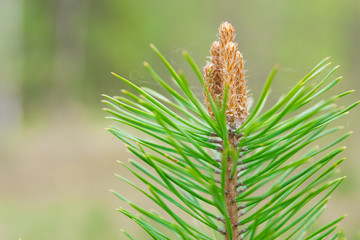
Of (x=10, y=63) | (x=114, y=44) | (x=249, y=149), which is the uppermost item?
(x=114, y=44)

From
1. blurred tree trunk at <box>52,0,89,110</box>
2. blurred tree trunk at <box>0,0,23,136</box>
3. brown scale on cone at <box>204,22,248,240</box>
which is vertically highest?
blurred tree trunk at <box>52,0,89,110</box>

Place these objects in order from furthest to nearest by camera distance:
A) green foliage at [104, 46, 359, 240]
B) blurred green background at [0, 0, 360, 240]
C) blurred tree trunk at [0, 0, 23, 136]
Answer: blurred green background at [0, 0, 360, 240] < blurred tree trunk at [0, 0, 23, 136] < green foliage at [104, 46, 359, 240]

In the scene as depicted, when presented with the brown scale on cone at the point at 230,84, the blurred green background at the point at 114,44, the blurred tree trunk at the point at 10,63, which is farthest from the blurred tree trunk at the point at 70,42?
the brown scale on cone at the point at 230,84

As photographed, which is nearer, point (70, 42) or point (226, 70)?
point (226, 70)

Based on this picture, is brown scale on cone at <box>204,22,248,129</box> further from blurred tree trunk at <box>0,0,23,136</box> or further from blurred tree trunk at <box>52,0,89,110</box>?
blurred tree trunk at <box>52,0,89,110</box>

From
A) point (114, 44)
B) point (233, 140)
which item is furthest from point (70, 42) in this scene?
point (233, 140)

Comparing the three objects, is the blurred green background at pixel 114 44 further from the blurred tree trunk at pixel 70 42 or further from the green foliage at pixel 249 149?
the green foliage at pixel 249 149

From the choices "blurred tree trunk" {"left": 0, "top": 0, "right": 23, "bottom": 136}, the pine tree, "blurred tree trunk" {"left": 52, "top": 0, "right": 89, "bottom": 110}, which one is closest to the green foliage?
the pine tree

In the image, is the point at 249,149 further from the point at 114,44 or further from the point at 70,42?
the point at 114,44
